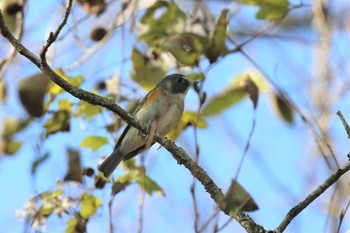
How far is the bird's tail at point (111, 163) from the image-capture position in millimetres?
4211

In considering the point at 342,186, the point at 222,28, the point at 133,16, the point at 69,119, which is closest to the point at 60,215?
the point at 69,119

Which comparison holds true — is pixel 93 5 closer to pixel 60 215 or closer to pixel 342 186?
pixel 60 215

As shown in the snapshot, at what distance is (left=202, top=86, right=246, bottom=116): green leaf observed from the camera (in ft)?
11.6

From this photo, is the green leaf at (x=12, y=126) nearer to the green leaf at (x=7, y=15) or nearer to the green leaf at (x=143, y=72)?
the green leaf at (x=7, y=15)

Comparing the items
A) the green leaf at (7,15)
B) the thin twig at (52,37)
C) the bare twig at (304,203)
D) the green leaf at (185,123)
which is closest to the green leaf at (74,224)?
the green leaf at (185,123)

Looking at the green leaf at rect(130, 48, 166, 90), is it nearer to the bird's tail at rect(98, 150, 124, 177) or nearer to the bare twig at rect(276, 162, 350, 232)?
the bird's tail at rect(98, 150, 124, 177)

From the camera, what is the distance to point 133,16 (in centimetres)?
446

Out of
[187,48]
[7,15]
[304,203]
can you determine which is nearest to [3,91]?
[7,15]

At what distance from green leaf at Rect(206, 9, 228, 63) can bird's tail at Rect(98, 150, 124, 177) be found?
1.26 metres

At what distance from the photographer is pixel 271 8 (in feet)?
12.1

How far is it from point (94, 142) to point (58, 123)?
23 cm

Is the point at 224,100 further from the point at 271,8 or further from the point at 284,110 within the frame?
the point at 271,8

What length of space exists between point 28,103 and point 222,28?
1.12 meters

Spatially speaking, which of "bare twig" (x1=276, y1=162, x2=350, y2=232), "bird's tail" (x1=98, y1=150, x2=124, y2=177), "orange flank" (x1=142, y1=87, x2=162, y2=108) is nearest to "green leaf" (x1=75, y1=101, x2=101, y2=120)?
"bird's tail" (x1=98, y1=150, x2=124, y2=177)
